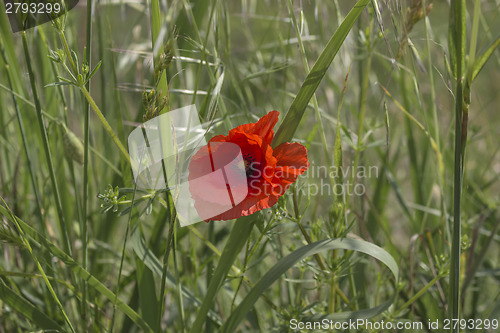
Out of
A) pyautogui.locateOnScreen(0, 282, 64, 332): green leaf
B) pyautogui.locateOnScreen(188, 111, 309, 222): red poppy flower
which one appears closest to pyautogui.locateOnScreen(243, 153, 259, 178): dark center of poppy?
pyautogui.locateOnScreen(188, 111, 309, 222): red poppy flower

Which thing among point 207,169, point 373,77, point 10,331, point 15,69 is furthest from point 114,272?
point 373,77

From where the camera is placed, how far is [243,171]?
20.2 inches

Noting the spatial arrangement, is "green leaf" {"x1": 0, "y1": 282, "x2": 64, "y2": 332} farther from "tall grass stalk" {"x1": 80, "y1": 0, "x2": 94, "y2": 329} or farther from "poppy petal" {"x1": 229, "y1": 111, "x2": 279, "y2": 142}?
"poppy petal" {"x1": 229, "y1": 111, "x2": 279, "y2": 142}

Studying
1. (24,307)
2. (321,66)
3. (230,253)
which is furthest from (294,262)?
(24,307)

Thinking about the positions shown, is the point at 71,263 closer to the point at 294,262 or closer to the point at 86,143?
the point at 86,143

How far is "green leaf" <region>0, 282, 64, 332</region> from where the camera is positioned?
54cm

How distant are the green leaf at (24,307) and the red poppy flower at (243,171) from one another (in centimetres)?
24

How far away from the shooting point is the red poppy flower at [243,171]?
461 mm

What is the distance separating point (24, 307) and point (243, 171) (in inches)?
11.7

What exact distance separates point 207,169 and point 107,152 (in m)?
0.37

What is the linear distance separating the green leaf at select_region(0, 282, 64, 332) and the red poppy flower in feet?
0.79

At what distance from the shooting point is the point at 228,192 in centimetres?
48

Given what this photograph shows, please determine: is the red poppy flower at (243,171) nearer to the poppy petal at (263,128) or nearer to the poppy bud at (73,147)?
the poppy petal at (263,128)

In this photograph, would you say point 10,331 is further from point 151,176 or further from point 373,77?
point 373,77
